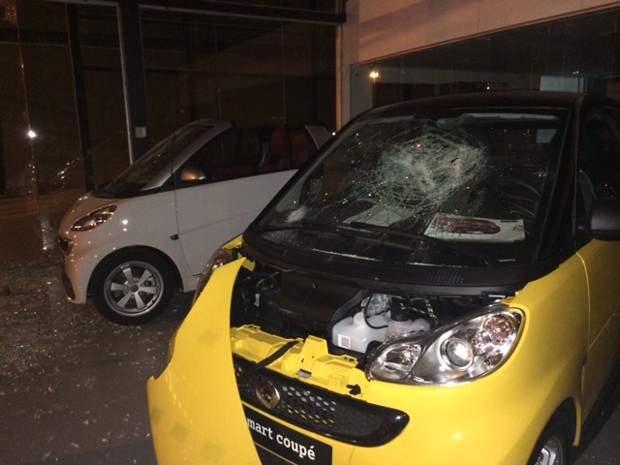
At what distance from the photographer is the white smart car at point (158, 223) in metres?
4.43

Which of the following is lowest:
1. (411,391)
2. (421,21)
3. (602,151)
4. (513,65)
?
(411,391)

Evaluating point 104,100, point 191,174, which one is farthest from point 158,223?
point 104,100

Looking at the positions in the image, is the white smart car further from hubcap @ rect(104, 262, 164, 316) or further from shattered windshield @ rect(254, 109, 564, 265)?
shattered windshield @ rect(254, 109, 564, 265)

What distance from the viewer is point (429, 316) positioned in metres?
2.01

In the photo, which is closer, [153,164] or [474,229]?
[474,229]

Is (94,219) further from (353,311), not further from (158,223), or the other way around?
(353,311)

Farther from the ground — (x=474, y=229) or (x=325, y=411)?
(x=474, y=229)

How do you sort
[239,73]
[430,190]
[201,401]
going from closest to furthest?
[201,401] → [430,190] → [239,73]

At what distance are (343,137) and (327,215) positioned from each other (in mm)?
600

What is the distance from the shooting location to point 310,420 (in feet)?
5.81

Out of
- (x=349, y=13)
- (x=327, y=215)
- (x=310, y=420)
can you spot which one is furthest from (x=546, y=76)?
(x=310, y=420)

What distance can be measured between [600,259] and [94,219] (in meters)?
3.80

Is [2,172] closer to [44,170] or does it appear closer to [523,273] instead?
[44,170]

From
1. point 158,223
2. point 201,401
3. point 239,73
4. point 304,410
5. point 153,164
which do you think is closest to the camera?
point 304,410
